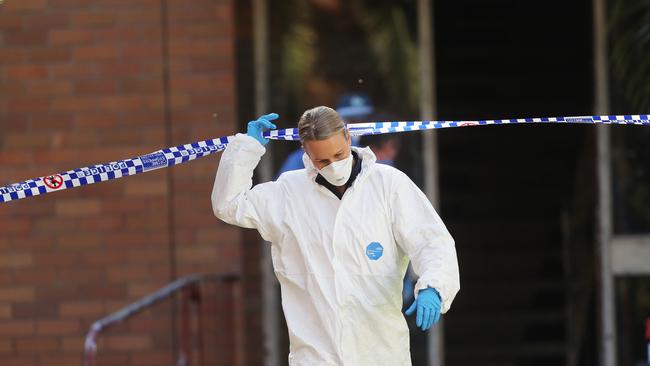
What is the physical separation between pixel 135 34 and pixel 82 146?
72 centimetres

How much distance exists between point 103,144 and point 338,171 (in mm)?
3403

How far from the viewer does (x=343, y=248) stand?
162 inches

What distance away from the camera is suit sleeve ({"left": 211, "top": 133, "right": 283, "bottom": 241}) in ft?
13.8

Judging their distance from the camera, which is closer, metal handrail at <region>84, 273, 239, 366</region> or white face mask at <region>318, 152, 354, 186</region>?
white face mask at <region>318, 152, 354, 186</region>

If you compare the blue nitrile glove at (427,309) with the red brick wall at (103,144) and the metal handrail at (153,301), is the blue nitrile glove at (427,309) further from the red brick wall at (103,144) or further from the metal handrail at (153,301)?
the red brick wall at (103,144)

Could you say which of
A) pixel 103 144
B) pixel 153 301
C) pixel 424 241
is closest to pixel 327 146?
pixel 424 241

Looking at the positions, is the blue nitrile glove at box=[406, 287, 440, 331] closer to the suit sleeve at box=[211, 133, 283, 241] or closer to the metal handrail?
the suit sleeve at box=[211, 133, 283, 241]

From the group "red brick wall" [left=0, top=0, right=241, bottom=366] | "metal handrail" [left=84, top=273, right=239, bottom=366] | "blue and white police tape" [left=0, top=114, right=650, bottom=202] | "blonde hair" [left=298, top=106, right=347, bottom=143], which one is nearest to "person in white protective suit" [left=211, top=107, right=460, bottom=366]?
"blonde hair" [left=298, top=106, right=347, bottom=143]

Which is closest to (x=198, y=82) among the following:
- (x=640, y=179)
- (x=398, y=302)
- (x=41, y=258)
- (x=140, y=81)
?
(x=140, y=81)

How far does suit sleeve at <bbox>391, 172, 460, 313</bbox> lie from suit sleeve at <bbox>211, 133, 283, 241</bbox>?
42 cm

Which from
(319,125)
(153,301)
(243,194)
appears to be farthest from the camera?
(153,301)

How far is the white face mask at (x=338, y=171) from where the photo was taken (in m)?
4.11

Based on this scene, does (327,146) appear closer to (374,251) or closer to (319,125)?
(319,125)

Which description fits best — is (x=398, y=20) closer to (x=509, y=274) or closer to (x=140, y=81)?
(x=140, y=81)
